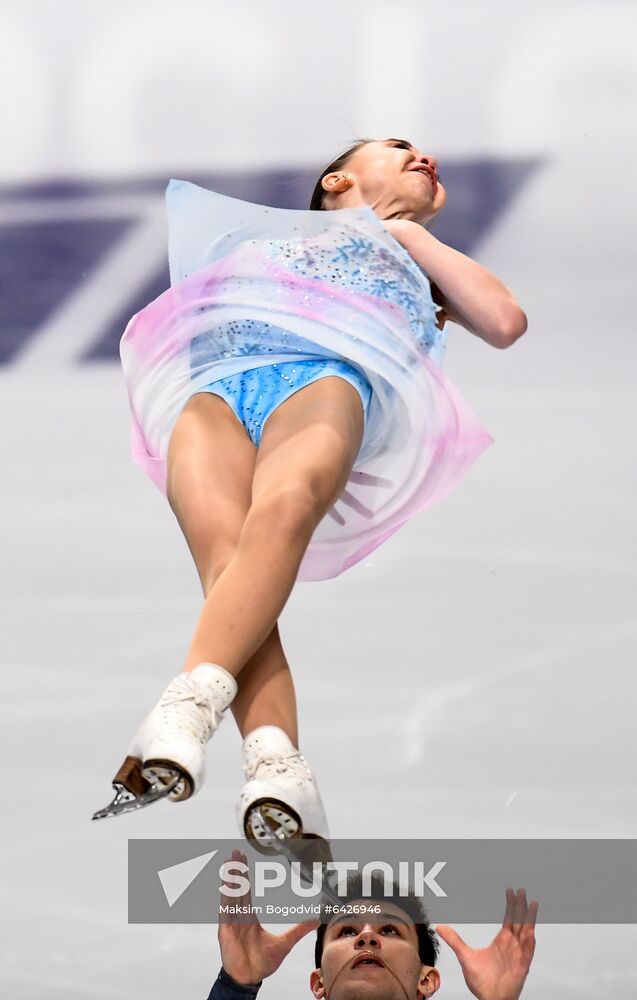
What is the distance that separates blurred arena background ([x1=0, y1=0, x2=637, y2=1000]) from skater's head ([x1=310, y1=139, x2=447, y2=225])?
2.68 ft

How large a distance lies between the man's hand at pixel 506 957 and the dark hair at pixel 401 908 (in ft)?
0.20

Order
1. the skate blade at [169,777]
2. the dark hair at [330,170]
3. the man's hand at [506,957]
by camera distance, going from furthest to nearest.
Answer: the dark hair at [330,170]
the man's hand at [506,957]
the skate blade at [169,777]

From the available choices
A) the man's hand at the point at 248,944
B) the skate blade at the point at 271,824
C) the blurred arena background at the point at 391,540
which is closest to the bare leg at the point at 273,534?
the skate blade at the point at 271,824

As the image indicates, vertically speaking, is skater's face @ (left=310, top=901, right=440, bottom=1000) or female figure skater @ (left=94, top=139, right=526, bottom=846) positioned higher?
female figure skater @ (left=94, top=139, right=526, bottom=846)

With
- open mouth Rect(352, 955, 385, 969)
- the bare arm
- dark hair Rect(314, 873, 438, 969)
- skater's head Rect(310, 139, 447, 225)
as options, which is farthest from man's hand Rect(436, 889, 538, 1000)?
skater's head Rect(310, 139, 447, 225)

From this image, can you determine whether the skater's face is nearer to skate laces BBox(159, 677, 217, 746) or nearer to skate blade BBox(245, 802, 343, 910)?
skate blade BBox(245, 802, 343, 910)

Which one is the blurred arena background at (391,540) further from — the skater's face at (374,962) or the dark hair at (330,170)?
the dark hair at (330,170)

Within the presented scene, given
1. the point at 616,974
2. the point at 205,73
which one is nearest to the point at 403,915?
the point at 616,974

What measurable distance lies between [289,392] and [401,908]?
0.86 m

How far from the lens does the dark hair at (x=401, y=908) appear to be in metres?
2.82

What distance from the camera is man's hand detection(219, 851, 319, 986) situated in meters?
2.80

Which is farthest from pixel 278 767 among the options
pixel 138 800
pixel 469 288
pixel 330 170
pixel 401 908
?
pixel 330 170

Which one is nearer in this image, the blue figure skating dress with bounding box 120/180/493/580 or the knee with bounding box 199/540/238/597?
the knee with bounding box 199/540/238/597

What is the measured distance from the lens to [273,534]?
2531 millimetres
